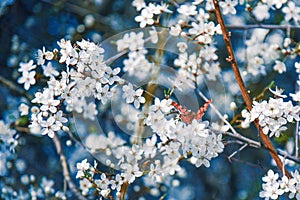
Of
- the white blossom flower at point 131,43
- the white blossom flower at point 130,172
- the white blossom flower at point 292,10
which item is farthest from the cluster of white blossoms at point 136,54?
the white blossom flower at point 130,172

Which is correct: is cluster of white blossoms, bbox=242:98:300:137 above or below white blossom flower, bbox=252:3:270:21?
above

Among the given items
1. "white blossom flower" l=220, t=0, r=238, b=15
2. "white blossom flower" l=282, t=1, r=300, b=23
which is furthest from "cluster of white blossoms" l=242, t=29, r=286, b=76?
"white blossom flower" l=220, t=0, r=238, b=15

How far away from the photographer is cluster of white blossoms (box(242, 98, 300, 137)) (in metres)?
1.48

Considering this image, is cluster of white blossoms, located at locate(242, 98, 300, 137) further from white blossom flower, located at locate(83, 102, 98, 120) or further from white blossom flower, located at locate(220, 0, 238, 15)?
white blossom flower, located at locate(83, 102, 98, 120)

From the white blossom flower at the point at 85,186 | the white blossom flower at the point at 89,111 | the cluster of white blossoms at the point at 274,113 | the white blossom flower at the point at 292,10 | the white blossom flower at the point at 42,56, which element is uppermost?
the white blossom flower at the point at 42,56

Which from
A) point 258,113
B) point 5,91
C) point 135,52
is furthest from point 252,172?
point 258,113

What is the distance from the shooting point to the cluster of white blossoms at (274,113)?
1.48m

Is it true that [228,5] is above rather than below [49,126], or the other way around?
above

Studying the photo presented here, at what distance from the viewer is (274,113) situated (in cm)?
148

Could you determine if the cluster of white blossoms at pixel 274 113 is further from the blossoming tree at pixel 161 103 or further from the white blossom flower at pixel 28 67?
the white blossom flower at pixel 28 67

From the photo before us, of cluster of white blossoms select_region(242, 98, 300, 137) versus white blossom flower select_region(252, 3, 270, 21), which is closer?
cluster of white blossoms select_region(242, 98, 300, 137)

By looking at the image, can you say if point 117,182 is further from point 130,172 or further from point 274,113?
point 274,113

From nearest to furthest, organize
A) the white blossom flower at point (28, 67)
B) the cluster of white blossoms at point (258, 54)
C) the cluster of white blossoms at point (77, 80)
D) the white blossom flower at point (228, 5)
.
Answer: the cluster of white blossoms at point (77, 80) < the white blossom flower at point (28, 67) < the white blossom flower at point (228, 5) < the cluster of white blossoms at point (258, 54)

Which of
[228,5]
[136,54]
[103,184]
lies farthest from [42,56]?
[136,54]
